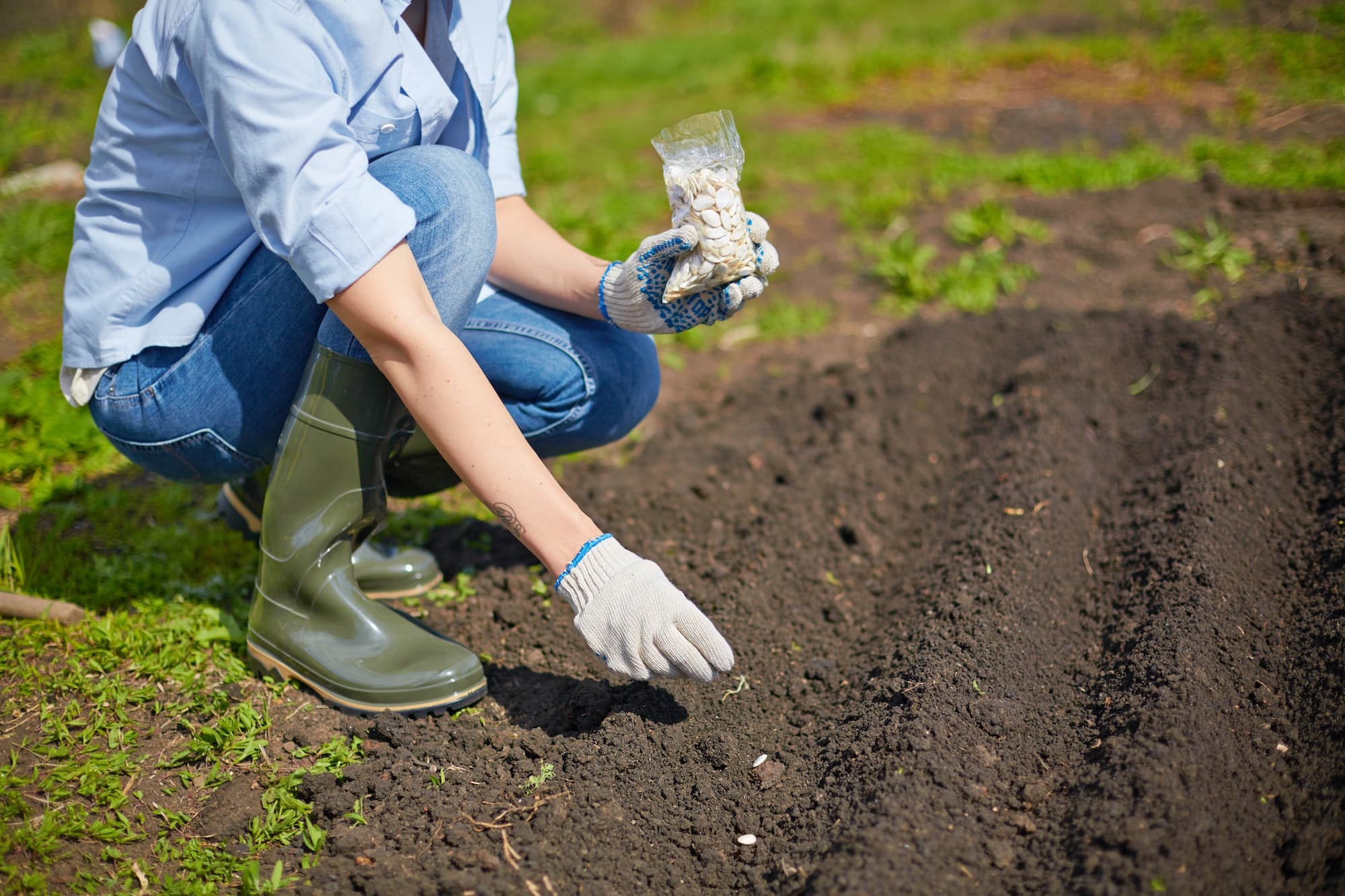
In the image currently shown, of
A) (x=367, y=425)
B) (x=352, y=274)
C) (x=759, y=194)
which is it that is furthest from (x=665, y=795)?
(x=759, y=194)

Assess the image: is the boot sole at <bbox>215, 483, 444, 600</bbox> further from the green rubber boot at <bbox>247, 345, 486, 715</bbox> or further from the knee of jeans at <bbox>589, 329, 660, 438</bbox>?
the knee of jeans at <bbox>589, 329, 660, 438</bbox>

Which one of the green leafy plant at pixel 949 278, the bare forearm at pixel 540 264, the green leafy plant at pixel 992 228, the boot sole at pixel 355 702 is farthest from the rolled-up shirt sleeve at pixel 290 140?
the green leafy plant at pixel 992 228

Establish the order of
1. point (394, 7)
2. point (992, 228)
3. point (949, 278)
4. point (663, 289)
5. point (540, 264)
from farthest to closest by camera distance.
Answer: point (992, 228), point (949, 278), point (540, 264), point (663, 289), point (394, 7)

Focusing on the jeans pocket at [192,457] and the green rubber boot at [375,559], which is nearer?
the jeans pocket at [192,457]

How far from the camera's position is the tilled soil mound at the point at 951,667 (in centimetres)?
151

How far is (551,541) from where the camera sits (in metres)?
1.56

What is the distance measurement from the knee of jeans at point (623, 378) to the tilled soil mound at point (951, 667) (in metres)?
0.36

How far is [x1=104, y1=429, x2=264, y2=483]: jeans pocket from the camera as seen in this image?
187 centimetres

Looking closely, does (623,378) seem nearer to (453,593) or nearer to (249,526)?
(453,593)

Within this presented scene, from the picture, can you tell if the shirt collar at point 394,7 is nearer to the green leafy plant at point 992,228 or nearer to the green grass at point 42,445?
the green grass at point 42,445

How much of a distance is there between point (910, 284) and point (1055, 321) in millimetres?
561

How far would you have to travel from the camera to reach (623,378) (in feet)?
7.04

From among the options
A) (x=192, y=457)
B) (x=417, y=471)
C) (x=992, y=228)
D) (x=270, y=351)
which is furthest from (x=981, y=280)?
(x=192, y=457)

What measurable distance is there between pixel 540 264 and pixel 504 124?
0.32 meters
